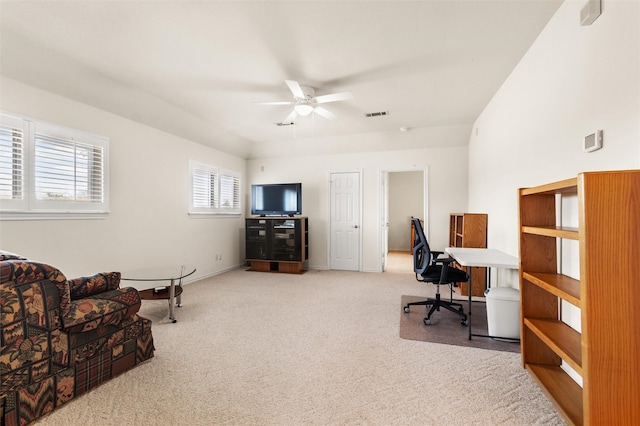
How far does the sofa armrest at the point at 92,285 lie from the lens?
1.83m

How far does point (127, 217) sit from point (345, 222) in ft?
12.3

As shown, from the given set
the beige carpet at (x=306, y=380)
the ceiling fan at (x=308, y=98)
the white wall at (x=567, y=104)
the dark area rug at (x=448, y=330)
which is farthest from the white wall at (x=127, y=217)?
the white wall at (x=567, y=104)

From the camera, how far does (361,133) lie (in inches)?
204

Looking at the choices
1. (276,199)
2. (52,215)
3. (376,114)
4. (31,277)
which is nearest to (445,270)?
(376,114)

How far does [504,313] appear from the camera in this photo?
8.21ft

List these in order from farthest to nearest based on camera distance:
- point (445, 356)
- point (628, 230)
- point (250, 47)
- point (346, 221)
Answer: point (346, 221) → point (250, 47) → point (445, 356) → point (628, 230)

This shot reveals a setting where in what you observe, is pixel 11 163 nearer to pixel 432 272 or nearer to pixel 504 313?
pixel 432 272

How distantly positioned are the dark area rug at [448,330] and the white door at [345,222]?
234cm

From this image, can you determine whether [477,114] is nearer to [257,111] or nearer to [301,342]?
[257,111]

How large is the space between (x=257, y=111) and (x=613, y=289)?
402 cm

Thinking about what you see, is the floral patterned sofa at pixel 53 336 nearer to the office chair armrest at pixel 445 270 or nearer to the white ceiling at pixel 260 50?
the white ceiling at pixel 260 50

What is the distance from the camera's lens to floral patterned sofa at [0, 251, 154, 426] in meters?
1.36

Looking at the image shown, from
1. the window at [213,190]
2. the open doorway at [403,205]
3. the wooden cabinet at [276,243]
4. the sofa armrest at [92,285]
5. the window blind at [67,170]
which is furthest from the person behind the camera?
the open doorway at [403,205]

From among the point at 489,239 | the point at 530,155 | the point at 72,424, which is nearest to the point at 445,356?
the point at 530,155
